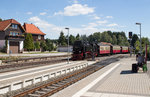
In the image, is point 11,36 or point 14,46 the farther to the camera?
point 14,46

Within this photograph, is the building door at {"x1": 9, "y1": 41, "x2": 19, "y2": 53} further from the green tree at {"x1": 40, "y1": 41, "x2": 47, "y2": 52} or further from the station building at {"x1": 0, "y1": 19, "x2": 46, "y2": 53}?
the green tree at {"x1": 40, "y1": 41, "x2": 47, "y2": 52}

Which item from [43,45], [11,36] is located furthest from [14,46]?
[43,45]

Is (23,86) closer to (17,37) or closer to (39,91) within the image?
(39,91)

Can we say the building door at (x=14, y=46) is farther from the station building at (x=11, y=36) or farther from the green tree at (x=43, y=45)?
the green tree at (x=43, y=45)

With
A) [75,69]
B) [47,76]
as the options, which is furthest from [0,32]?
[47,76]

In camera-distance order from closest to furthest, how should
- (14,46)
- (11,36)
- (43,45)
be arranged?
A: (11,36) → (14,46) → (43,45)

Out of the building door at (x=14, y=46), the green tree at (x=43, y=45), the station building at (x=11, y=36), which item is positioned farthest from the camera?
the green tree at (x=43, y=45)

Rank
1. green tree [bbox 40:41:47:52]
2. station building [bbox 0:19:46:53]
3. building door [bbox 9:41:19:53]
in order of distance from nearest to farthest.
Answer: station building [bbox 0:19:46:53]
building door [bbox 9:41:19:53]
green tree [bbox 40:41:47:52]

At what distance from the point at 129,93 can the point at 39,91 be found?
509cm

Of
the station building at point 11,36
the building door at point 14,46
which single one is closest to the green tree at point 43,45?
the station building at point 11,36

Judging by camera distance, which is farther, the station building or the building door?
the building door

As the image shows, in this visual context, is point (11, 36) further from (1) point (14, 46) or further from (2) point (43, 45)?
(2) point (43, 45)

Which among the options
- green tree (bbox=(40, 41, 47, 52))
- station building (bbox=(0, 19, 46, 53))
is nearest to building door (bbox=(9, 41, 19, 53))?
station building (bbox=(0, 19, 46, 53))

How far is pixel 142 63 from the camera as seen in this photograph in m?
16.1
